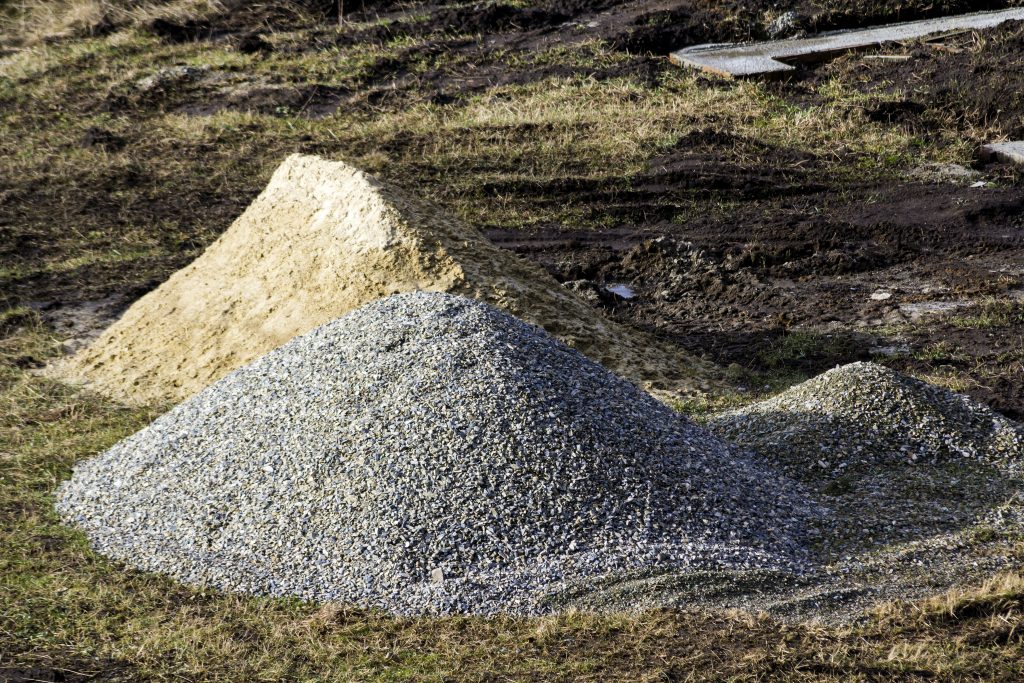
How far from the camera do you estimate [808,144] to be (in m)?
10.9

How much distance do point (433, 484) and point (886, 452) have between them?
2.29 metres

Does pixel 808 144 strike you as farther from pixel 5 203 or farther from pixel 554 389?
pixel 5 203

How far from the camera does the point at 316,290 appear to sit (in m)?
6.60

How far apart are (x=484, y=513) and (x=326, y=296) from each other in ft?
8.83

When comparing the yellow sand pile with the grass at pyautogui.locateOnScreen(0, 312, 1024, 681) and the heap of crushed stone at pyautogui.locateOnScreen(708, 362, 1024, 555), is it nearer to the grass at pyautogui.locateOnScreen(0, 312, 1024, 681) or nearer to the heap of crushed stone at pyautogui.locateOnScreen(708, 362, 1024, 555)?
the heap of crushed stone at pyautogui.locateOnScreen(708, 362, 1024, 555)

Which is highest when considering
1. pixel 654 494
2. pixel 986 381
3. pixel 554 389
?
pixel 554 389

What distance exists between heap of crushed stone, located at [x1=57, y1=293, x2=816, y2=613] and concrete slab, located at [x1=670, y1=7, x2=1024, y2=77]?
8.67 m

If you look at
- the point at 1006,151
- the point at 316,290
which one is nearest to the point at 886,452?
the point at 316,290

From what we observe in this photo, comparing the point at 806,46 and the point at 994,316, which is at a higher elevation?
the point at 806,46

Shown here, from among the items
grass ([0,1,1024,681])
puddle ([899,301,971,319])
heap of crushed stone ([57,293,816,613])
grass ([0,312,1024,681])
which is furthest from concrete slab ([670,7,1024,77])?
grass ([0,312,1024,681])

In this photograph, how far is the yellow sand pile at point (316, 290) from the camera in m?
6.44

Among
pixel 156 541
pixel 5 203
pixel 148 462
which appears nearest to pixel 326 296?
pixel 148 462

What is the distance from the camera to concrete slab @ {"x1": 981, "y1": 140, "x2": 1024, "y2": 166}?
32.9ft

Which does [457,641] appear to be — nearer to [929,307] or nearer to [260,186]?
[929,307]
